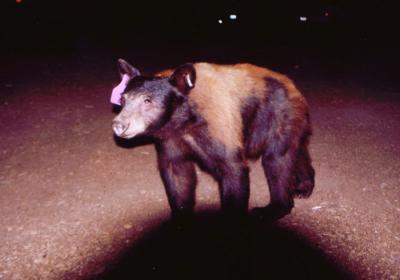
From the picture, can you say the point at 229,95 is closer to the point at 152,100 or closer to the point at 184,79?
the point at 184,79

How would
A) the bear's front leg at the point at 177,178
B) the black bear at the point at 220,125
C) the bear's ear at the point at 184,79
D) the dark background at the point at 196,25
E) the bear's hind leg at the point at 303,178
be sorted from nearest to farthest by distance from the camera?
the bear's ear at the point at 184,79, the black bear at the point at 220,125, the bear's front leg at the point at 177,178, the bear's hind leg at the point at 303,178, the dark background at the point at 196,25

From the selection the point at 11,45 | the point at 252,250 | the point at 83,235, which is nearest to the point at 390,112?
the point at 252,250

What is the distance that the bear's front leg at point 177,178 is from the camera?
4230 mm

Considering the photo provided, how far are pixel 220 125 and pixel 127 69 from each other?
43.9 inches

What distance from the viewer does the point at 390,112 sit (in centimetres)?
805

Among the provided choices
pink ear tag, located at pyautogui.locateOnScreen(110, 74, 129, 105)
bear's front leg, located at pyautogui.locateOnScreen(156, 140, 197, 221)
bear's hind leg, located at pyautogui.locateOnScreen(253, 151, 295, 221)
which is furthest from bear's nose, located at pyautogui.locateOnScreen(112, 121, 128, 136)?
bear's hind leg, located at pyautogui.locateOnScreen(253, 151, 295, 221)

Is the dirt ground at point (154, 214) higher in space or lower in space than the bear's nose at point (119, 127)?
lower

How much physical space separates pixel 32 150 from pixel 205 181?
2665 millimetres

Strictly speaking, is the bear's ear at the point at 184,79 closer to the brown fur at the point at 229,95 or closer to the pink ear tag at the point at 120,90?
the brown fur at the point at 229,95

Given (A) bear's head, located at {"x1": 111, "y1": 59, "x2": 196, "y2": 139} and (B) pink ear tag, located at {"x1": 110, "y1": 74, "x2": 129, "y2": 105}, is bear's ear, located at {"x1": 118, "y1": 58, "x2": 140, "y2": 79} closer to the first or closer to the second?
(B) pink ear tag, located at {"x1": 110, "y1": 74, "x2": 129, "y2": 105}

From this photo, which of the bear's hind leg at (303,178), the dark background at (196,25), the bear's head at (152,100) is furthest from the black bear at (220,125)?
the dark background at (196,25)

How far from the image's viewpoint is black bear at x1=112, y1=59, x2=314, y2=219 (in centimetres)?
384

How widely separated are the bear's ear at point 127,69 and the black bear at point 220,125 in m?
0.01

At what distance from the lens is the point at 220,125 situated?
3865 mm
